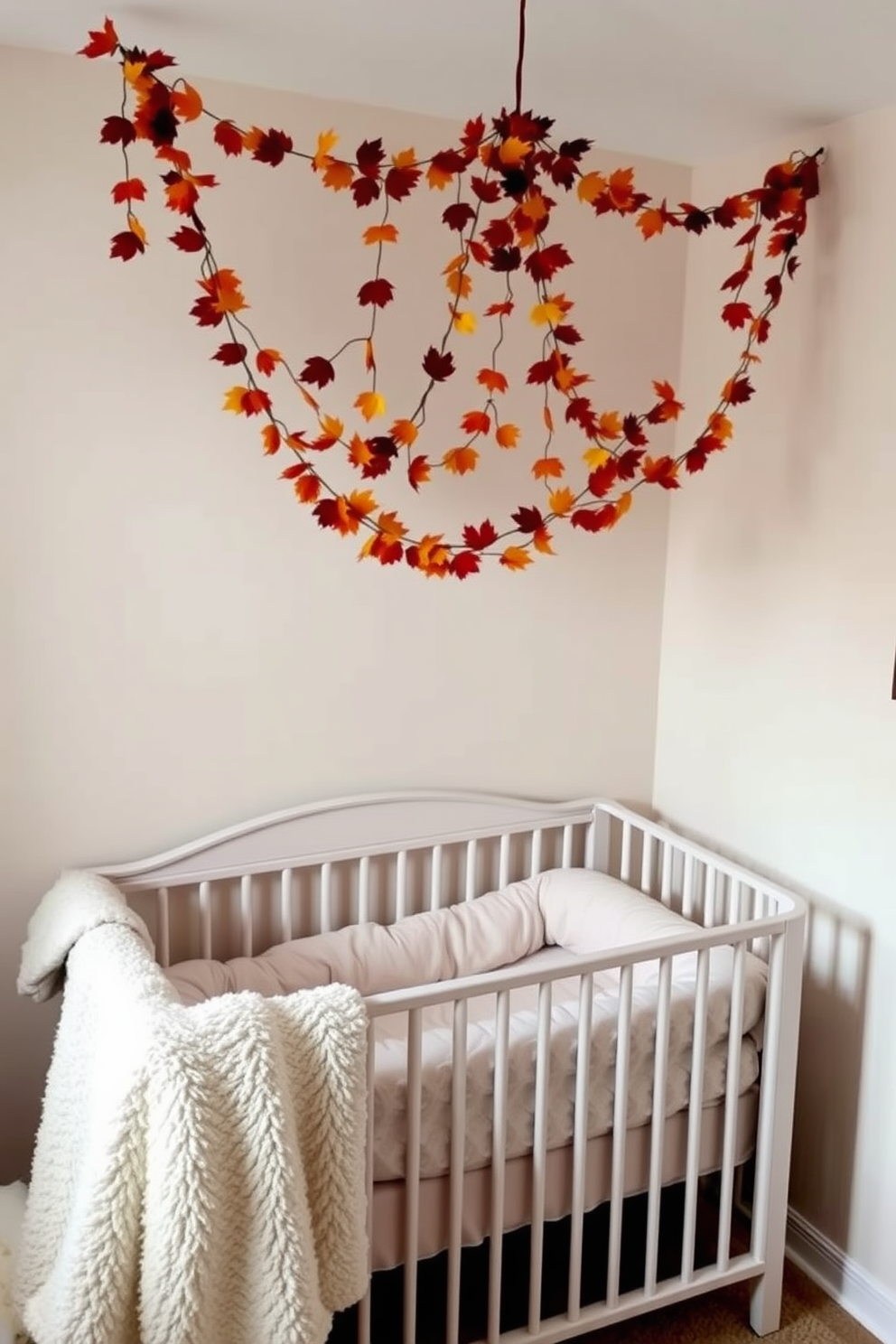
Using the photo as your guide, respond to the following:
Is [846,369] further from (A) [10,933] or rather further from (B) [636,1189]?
(A) [10,933]

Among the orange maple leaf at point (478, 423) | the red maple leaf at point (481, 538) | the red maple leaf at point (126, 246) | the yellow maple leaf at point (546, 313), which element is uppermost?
the red maple leaf at point (126, 246)

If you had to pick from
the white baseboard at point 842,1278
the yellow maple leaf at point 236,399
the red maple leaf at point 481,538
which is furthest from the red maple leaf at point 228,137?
the white baseboard at point 842,1278

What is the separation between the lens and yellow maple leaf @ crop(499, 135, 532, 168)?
174 cm

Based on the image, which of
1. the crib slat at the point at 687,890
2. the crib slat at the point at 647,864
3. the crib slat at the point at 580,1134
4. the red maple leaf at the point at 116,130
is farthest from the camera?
the crib slat at the point at 647,864

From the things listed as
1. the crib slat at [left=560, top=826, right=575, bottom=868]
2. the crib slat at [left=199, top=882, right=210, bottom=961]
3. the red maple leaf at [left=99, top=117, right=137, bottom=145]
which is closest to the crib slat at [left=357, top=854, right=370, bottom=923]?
the crib slat at [left=199, top=882, right=210, bottom=961]

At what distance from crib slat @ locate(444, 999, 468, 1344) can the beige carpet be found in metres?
0.41

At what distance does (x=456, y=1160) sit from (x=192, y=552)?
122cm

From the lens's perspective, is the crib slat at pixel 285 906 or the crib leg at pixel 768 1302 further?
the crib slat at pixel 285 906

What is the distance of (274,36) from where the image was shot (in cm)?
194

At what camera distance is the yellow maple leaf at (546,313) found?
192 cm

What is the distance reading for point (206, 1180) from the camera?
1.49m

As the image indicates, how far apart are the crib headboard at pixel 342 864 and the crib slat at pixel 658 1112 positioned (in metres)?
0.67

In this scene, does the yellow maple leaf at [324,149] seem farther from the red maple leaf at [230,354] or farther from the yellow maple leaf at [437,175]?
the red maple leaf at [230,354]

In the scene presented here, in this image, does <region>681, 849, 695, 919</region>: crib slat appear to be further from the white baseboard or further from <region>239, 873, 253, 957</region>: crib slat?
<region>239, 873, 253, 957</region>: crib slat
